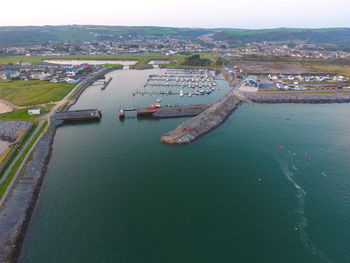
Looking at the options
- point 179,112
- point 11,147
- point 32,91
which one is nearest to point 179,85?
point 179,112

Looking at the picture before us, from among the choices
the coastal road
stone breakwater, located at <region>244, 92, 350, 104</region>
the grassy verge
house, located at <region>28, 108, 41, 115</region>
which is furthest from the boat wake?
house, located at <region>28, 108, 41, 115</region>

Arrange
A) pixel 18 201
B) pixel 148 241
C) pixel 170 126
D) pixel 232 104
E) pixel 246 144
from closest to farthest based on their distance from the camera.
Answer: pixel 148 241 < pixel 18 201 < pixel 246 144 < pixel 170 126 < pixel 232 104

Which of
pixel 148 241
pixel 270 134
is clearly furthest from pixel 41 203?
pixel 270 134

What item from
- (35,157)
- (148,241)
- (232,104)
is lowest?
(148,241)

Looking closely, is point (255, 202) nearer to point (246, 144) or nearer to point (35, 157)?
point (246, 144)

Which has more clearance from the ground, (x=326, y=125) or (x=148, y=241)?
(x=326, y=125)

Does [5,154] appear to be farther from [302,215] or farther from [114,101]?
[302,215]
